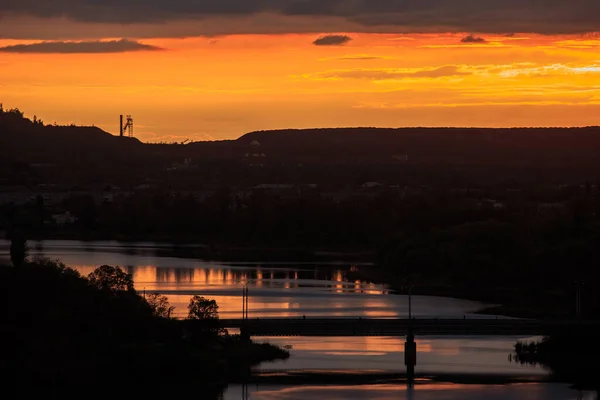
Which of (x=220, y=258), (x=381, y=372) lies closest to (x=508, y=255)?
(x=220, y=258)

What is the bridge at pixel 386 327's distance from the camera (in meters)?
47.0

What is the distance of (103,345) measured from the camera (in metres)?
45.2

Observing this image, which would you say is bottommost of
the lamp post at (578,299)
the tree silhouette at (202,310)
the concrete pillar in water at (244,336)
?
the concrete pillar in water at (244,336)

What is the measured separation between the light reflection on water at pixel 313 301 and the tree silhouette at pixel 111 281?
4632mm

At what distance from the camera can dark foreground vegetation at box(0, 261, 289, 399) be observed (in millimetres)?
43031

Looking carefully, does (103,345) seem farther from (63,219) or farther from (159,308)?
(63,219)

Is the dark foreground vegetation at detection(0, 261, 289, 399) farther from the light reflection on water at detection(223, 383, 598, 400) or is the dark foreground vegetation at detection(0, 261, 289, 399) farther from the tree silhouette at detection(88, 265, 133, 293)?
the light reflection on water at detection(223, 383, 598, 400)

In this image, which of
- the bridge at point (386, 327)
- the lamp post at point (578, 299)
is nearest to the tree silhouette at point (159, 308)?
the bridge at point (386, 327)

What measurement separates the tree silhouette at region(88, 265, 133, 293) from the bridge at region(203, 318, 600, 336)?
410 centimetres

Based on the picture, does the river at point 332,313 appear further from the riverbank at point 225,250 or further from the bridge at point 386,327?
the riverbank at point 225,250

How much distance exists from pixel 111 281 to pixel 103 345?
4.60 metres

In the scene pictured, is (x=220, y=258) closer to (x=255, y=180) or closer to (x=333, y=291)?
(x=333, y=291)

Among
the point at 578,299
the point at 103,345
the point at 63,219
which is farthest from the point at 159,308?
the point at 63,219

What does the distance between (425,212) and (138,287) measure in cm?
4679
